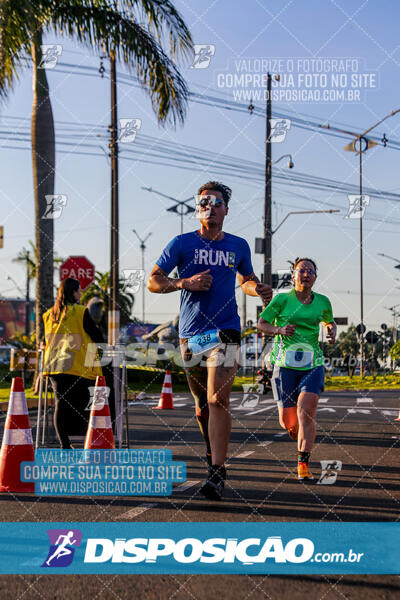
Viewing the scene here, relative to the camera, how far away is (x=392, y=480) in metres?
6.67

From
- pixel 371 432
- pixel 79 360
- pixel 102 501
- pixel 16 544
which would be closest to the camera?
pixel 16 544

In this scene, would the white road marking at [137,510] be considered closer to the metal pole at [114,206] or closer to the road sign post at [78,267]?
the road sign post at [78,267]

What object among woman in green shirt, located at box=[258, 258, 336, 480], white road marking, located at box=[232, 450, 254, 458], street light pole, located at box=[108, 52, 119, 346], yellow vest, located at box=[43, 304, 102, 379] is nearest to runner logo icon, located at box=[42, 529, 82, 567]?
woman in green shirt, located at box=[258, 258, 336, 480]

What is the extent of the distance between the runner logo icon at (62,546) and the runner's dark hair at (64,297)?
11.7 feet

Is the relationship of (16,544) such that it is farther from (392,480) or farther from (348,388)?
(348,388)

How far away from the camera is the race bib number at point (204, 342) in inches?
226

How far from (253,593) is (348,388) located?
25355mm

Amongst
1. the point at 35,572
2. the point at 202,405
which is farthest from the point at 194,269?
the point at 35,572

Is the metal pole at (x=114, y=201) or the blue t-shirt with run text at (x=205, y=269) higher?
the metal pole at (x=114, y=201)

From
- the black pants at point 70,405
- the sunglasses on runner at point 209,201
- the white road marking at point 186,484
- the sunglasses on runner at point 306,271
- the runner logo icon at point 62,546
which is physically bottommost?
the white road marking at point 186,484

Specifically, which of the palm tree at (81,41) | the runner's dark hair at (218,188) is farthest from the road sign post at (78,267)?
the runner's dark hair at (218,188)

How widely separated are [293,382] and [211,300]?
5.14ft

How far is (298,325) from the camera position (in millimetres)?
6957

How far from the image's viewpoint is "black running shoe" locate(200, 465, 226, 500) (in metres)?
5.52
